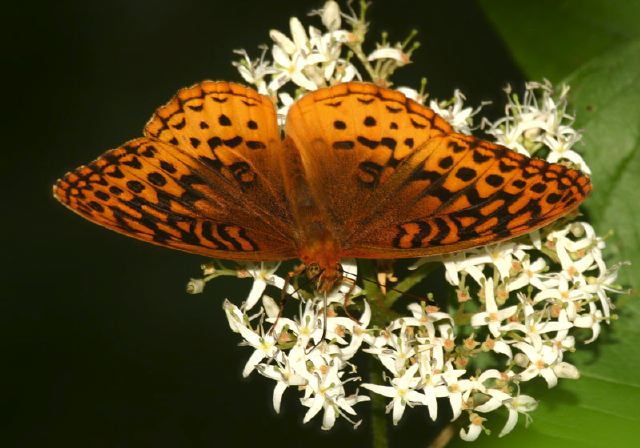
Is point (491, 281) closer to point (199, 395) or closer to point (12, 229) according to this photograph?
point (199, 395)

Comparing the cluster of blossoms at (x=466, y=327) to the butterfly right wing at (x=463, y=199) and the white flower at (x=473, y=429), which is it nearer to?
the white flower at (x=473, y=429)

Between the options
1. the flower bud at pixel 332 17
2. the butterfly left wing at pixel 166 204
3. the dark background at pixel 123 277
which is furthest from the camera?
the dark background at pixel 123 277

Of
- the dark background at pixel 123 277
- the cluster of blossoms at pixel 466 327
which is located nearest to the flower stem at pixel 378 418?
the cluster of blossoms at pixel 466 327

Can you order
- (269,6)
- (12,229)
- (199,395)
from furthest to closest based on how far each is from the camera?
1. (269,6)
2. (12,229)
3. (199,395)

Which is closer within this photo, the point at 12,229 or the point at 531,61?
the point at 531,61

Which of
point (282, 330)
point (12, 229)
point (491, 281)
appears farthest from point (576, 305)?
point (12, 229)

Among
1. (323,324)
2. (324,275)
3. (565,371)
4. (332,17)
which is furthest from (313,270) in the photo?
(332,17)

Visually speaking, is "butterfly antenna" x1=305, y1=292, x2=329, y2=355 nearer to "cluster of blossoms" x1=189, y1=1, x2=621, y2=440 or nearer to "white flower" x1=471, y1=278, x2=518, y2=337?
"cluster of blossoms" x1=189, y1=1, x2=621, y2=440

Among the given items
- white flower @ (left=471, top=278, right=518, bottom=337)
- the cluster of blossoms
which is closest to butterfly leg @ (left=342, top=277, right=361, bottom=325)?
the cluster of blossoms
